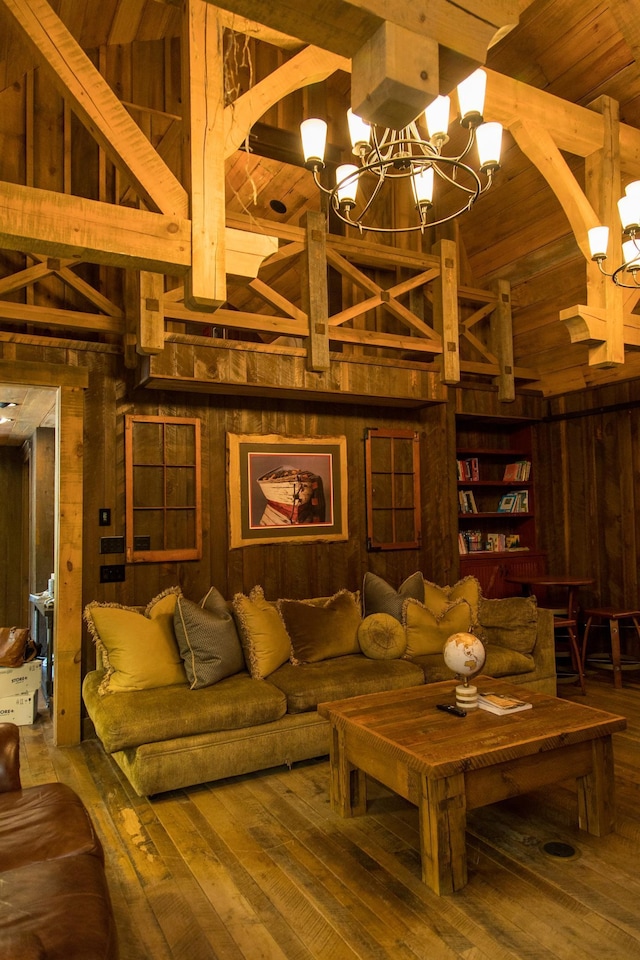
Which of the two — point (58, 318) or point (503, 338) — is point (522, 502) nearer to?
point (503, 338)

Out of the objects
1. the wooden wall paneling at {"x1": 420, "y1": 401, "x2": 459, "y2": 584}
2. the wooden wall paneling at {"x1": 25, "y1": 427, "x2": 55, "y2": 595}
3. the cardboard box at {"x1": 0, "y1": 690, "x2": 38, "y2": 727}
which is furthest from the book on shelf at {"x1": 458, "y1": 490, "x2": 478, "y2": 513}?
the cardboard box at {"x1": 0, "y1": 690, "x2": 38, "y2": 727}

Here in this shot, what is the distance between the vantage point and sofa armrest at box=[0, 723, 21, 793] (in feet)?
7.32

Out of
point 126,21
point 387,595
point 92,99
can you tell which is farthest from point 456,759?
point 126,21

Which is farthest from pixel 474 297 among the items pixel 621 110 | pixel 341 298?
pixel 621 110

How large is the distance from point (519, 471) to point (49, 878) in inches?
210

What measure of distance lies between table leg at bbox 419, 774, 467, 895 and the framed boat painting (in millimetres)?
2456

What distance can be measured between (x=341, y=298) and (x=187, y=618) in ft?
10.7

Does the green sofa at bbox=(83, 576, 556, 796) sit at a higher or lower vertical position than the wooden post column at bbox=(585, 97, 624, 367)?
lower

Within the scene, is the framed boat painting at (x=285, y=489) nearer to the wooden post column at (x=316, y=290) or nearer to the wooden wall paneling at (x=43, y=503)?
the wooden post column at (x=316, y=290)

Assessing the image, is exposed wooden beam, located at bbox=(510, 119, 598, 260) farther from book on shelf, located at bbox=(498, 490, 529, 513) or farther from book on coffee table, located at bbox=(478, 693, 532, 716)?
book on shelf, located at bbox=(498, 490, 529, 513)

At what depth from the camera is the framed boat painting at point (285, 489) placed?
14.8 ft

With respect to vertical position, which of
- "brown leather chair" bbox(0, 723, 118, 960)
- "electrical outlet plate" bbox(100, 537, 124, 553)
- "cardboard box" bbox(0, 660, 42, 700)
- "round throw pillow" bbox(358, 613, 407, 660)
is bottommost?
"cardboard box" bbox(0, 660, 42, 700)

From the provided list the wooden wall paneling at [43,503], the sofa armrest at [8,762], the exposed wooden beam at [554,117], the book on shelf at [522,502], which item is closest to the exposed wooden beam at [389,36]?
the exposed wooden beam at [554,117]

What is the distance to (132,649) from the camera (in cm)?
348
